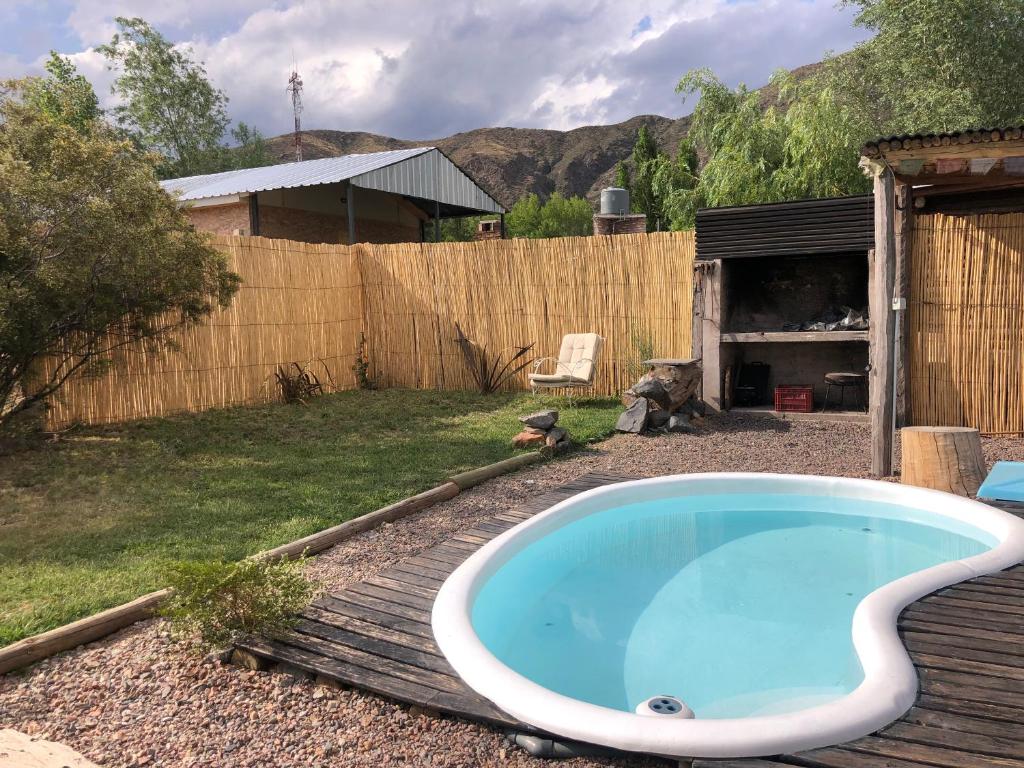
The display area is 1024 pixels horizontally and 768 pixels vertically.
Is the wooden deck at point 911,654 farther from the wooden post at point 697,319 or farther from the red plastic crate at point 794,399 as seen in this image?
the wooden post at point 697,319

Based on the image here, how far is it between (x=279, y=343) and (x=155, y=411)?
72.5 inches

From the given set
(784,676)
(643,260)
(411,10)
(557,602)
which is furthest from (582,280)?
(784,676)

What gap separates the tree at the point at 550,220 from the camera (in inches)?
1486

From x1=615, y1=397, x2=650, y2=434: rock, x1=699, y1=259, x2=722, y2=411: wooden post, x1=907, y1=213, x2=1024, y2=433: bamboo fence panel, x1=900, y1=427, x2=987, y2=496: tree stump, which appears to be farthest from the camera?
x1=699, y1=259, x2=722, y2=411: wooden post

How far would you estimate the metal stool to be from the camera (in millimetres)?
7863

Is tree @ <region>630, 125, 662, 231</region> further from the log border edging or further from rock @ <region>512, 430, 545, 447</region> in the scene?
the log border edging

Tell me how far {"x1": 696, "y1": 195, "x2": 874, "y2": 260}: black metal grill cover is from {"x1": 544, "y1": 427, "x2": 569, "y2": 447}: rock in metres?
2.86

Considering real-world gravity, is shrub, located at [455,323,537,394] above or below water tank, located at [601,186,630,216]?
below

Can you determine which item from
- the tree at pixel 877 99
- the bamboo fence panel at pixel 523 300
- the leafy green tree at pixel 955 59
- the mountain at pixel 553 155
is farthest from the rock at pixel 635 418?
the mountain at pixel 553 155

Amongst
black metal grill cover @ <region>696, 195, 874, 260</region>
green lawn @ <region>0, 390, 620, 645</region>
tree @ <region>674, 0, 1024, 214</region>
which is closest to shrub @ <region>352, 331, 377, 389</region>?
green lawn @ <region>0, 390, 620, 645</region>

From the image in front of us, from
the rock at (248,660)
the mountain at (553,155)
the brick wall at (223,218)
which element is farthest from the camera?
the mountain at (553,155)

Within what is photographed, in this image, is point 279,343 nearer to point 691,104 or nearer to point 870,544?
point 870,544

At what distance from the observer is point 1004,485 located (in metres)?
4.73

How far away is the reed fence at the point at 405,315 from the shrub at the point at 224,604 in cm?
484
